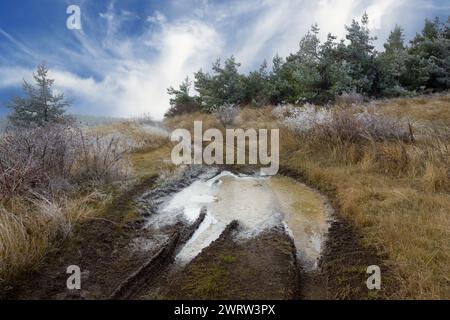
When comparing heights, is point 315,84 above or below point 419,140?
above

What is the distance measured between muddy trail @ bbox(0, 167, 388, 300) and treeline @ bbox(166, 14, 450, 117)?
447 inches

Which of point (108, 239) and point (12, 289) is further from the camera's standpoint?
point (108, 239)

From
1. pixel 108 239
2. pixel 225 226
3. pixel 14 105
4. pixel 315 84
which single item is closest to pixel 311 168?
pixel 225 226

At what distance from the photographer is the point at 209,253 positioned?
5.07 m

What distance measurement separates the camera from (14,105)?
15641 mm

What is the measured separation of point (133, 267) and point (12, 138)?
4.14 m

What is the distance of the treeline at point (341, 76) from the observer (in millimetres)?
17688

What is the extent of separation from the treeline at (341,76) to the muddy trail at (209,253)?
447 inches

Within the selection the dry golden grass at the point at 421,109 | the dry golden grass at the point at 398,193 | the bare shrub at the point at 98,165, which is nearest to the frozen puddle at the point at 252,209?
the dry golden grass at the point at 398,193

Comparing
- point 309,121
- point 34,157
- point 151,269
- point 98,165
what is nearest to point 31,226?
point 151,269

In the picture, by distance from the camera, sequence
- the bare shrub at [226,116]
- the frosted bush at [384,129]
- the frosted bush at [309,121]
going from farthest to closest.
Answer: the bare shrub at [226,116] → the frosted bush at [309,121] → the frosted bush at [384,129]

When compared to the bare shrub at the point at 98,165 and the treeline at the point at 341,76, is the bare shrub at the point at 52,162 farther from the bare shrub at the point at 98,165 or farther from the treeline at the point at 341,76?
the treeline at the point at 341,76

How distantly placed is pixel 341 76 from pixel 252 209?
469 inches
